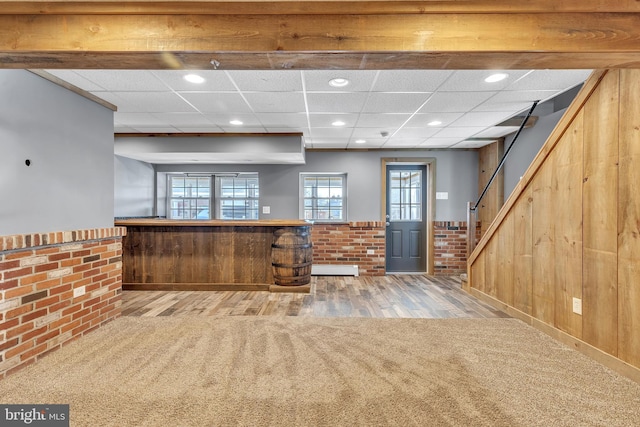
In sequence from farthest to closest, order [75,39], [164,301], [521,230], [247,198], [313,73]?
[247,198] < [164,301] < [521,230] < [313,73] < [75,39]

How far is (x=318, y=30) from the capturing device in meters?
1.58

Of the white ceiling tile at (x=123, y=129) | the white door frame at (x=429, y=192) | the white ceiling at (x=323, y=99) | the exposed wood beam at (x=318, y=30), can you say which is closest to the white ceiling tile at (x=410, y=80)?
the white ceiling at (x=323, y=99)

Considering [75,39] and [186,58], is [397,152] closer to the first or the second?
[186,58]

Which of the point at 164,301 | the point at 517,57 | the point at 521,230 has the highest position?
the point at 517,57

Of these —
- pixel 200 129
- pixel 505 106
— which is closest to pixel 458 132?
pixel 505 106

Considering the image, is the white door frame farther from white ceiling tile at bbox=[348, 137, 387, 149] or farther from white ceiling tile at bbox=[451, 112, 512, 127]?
white ceiling tile at bbox=[451, 112, 512, 127]

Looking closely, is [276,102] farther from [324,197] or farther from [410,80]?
[324,197]

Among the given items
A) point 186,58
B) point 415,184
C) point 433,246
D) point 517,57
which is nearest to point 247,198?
point 415,184

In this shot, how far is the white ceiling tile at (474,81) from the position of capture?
246cm

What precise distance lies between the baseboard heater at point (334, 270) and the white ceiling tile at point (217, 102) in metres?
2.80

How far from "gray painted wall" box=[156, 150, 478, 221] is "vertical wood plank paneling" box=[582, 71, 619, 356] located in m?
3.24

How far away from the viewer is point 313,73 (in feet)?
8.20

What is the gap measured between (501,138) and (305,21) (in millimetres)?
4311
